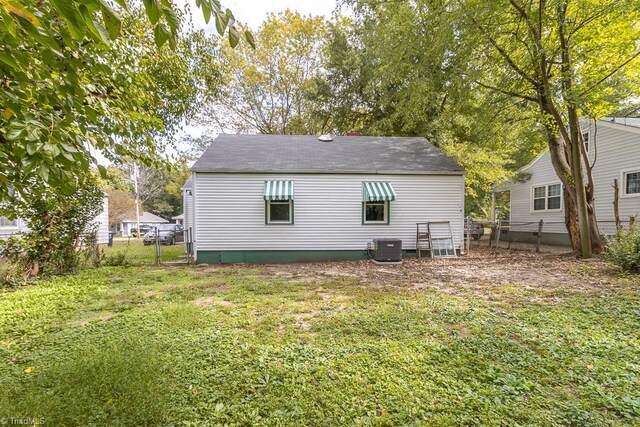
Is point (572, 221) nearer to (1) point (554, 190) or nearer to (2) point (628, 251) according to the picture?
(2) point (628, 251)

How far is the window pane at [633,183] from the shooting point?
12008mm

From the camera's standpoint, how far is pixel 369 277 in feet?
26.9

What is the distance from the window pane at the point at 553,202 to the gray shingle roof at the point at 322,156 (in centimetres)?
737

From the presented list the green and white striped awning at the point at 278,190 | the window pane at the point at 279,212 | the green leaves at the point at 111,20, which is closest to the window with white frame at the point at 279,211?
the window pane at the point at 279,212

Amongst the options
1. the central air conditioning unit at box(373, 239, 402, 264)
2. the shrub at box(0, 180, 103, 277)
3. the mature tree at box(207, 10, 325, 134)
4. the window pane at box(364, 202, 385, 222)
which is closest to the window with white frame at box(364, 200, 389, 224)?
the window pane at box(364, 202, 385, 222)

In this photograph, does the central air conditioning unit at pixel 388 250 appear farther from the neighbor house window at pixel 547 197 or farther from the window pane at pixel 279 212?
the neighbor house window at pixel 547 197

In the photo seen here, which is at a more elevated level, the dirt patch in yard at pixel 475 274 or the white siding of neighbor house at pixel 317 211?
the white siding of neighbor house at pixel 317 211

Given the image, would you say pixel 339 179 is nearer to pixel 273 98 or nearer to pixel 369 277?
pixel 369 277

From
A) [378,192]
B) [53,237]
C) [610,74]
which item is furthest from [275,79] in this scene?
[610,74]

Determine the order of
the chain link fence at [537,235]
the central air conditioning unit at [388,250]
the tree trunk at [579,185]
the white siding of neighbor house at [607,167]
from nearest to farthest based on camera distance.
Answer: the tree trunk at [579,185] → the central air conditioning unit at [388,250] → the white siding of neighbor house at [607,167] → the chain link fence at [537,235]

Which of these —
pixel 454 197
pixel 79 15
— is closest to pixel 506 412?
pixel 79 15

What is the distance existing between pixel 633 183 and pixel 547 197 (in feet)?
12.3

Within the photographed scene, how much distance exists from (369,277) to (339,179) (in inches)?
169

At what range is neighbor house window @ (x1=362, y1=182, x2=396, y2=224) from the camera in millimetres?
10891
